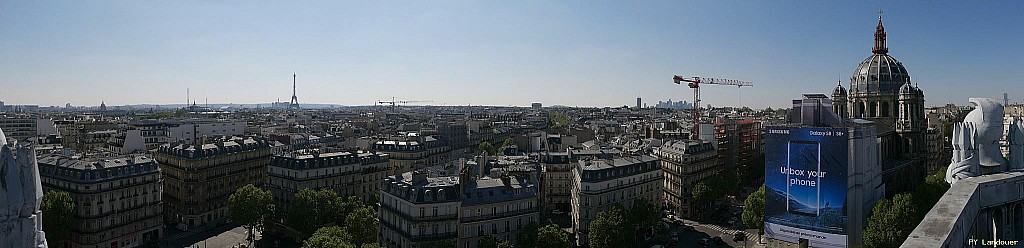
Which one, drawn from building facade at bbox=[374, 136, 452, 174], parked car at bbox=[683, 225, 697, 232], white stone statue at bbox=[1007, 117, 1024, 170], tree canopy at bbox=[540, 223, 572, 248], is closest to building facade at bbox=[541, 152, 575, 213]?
parked car at bbox=[683, 225, 697, 232]

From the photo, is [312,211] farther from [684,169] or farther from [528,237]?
[684,169]

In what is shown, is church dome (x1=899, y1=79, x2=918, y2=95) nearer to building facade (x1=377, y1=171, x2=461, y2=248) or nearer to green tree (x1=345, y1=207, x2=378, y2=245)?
building facade (x1=377, y1=171, x2=461, y2=248)

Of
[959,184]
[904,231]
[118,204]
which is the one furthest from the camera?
[118,204]

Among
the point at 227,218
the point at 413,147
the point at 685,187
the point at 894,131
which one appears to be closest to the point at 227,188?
the point at 227,218

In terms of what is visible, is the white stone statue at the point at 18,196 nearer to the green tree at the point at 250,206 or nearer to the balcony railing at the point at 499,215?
the balcony railing at the point at 499,215

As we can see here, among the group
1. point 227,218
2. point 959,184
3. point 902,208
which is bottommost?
point 227,218

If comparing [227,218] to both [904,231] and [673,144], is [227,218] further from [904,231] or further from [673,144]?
[904,231]

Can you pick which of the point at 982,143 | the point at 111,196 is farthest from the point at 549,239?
the point at 111,196
